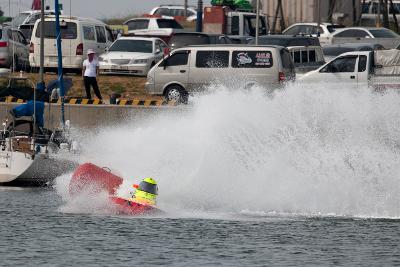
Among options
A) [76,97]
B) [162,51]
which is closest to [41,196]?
[76,97]

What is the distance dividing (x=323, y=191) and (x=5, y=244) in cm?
653

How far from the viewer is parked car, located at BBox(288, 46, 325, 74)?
136 feet

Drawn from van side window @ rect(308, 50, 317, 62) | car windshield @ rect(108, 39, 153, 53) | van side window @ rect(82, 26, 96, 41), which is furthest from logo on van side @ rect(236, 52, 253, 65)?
van side window @ rect(82, 26, 96, 41)

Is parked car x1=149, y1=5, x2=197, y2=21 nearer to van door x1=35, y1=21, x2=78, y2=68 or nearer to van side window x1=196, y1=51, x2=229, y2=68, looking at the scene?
van door x1=35, y1=21, x2=78, y2=68

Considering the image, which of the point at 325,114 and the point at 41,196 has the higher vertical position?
the point at 325,114

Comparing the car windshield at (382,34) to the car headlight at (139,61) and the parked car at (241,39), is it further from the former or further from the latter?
the car headlight at (139,61)

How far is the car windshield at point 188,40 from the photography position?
4459 cm

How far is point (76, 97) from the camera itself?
3875 cm

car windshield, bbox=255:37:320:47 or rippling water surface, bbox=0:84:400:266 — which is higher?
car windshield, bbox=255:37:320:47

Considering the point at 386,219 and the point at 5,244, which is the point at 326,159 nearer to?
the point at 386,219

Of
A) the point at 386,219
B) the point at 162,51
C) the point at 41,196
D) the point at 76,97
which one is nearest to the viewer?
the point at 386,219

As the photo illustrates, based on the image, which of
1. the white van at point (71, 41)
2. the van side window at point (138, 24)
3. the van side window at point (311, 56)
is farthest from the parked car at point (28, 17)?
the van side window at point (311, 56)

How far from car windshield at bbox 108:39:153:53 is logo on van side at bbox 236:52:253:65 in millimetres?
6272

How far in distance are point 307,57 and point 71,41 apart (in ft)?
23.8
